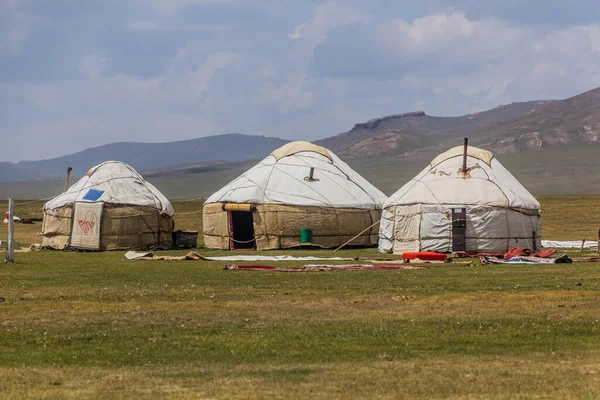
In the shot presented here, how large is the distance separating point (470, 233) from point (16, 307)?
1644 cm

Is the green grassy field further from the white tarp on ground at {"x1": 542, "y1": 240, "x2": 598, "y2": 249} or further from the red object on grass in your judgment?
the white tarp on ground at {"x1": 542, "y1": 240, "x2": 598, "y2": 249}

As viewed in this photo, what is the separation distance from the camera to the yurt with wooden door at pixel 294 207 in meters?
31.7

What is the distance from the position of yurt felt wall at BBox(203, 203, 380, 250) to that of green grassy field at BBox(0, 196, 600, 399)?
1235 cm

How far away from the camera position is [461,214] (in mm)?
27781

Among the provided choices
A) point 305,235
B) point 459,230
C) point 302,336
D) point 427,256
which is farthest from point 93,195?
point 302,336

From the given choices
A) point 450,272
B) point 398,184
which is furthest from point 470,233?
point 398,184

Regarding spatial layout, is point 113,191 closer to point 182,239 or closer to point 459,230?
point 182,239

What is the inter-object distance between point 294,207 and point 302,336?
2088cm

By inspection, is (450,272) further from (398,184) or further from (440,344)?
(398,184)

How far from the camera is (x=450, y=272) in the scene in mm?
20219

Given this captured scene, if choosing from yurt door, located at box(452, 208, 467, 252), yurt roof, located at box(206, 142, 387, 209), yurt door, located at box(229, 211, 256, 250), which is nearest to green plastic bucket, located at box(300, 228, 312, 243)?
yurt roof, located at box(206, 142, 387, 209)

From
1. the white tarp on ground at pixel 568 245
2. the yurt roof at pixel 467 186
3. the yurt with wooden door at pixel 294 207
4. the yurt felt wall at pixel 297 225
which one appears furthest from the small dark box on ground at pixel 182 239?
the white tarp on ground at pixel 568 245

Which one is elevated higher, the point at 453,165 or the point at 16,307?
the point at 453,165

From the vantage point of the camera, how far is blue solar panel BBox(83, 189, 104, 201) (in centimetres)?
3190
